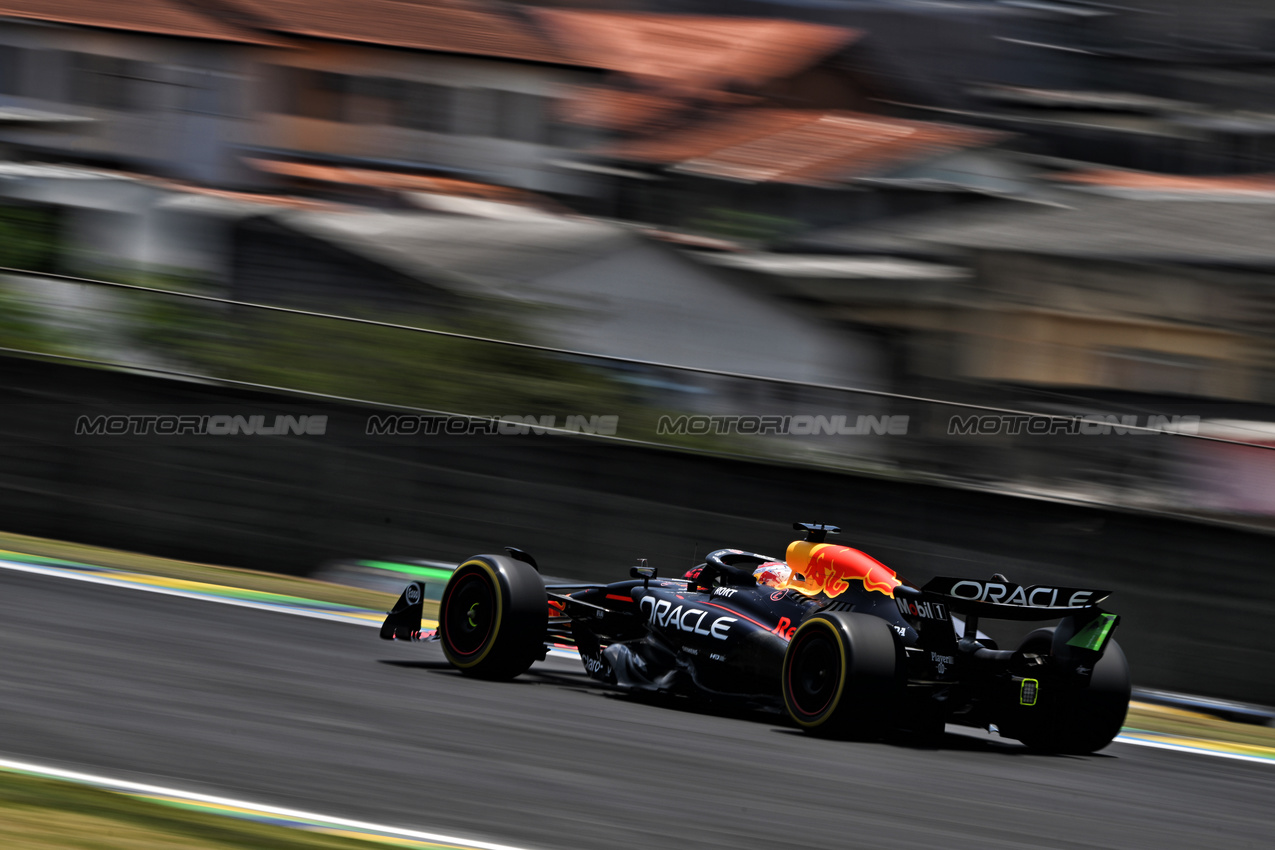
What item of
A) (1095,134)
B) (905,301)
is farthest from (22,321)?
(1095,134)

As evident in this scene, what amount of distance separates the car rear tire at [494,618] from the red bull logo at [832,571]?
4.45 ft

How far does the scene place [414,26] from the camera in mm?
32781

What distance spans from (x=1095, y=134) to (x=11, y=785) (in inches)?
1324

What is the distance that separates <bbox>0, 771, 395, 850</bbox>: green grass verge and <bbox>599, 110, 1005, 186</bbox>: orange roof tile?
92.4 feet

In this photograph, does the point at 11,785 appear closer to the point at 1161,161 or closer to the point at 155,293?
the point at 155,293

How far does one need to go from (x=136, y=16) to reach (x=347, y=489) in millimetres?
22508

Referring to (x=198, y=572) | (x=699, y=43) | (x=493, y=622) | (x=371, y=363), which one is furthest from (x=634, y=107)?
(x=493, y=622)

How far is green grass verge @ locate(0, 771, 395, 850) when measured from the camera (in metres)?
4.28

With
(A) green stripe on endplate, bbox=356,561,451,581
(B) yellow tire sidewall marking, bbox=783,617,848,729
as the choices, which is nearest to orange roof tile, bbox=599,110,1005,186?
(A) green stripe on endplate, bbox=356,561,451,581

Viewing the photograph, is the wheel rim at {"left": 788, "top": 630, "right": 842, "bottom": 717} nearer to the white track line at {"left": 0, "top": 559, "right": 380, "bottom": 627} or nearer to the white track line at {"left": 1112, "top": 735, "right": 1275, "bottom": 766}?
the white track line at {"left": 1112, "top": 735, "right": 1275, "bottom": 766}

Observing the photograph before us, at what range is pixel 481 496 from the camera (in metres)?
13.0

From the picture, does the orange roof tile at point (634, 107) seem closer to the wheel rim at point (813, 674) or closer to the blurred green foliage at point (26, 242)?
the blurred green foliage at point (26, 242)

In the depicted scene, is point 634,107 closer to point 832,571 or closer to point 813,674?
point 832,571

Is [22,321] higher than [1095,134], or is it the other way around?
[1095,134]
